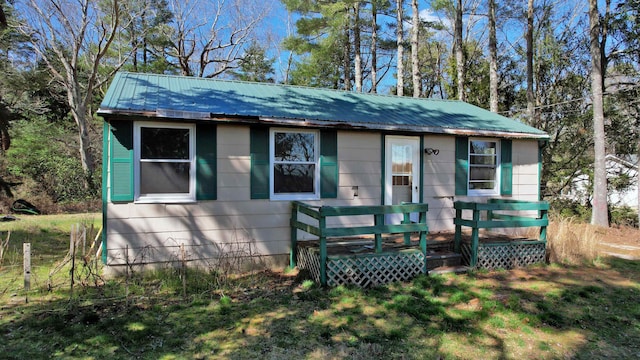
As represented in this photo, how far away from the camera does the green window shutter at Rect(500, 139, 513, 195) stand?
8.40 metres

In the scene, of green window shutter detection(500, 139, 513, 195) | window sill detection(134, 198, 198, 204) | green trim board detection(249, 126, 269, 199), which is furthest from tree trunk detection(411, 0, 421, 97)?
window sill detection(134, 198, 198, 204)

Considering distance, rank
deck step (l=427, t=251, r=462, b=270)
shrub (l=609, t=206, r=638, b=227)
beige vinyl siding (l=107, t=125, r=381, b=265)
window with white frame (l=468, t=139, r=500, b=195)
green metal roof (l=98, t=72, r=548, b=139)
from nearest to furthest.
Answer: beige vinyl siding (l=107, t=125, r=381, b=265) → green metal roof (l=98, t=72, r=548, b=139) → deck step (l=427, t=251, r=462, b=270) → window with white frame (l=468, t=139, r=500, b=195) → shrub (l=609, t=206, r=638, b=227)

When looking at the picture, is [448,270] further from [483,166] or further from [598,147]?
[598,147]

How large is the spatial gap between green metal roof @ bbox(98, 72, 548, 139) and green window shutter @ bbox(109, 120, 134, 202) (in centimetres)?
34

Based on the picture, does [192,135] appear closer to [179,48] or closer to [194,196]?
[194,196]

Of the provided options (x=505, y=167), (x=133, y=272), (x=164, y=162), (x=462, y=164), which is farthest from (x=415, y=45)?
(x=133, y=272)

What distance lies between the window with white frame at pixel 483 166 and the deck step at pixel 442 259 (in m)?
2.43

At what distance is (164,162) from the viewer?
6.00m

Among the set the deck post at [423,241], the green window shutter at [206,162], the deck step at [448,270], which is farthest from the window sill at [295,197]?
the deck step at [448,270]

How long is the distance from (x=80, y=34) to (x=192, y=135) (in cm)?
1444

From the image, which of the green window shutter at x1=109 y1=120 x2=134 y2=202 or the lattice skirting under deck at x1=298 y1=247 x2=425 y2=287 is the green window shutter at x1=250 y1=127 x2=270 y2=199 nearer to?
the lattice skirting under deck at x1=298 y1=247 x2=425 y2=287

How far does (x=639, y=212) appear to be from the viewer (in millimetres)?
12352

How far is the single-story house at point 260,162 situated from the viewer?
579 centimetres

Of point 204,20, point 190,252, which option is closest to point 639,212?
point 190,252
